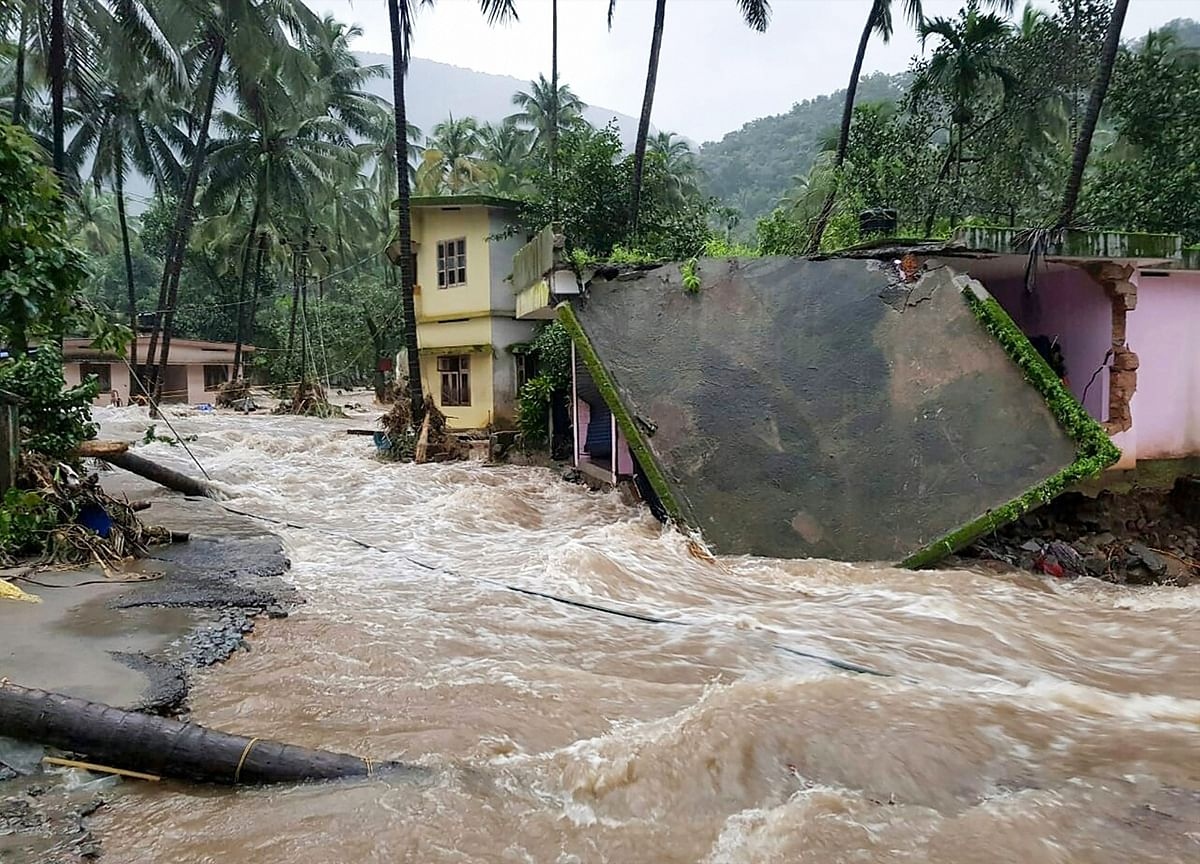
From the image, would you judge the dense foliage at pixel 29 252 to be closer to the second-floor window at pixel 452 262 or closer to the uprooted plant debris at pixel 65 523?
the uprooted plant debris at pixel 65 523

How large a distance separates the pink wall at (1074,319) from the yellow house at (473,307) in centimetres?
1105

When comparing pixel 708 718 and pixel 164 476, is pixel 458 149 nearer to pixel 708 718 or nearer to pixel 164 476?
pixel 164 476

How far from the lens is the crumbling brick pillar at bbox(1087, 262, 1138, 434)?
8547mm

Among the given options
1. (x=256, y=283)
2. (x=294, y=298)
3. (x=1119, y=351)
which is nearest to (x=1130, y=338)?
(x=1119, y=351)

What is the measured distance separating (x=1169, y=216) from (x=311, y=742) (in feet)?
49.7

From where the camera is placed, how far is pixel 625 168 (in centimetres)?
1658

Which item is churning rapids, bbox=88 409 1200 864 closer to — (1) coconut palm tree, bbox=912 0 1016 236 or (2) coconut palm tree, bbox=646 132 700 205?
(1) coconut palm tree, bbox=912 0 1016 236

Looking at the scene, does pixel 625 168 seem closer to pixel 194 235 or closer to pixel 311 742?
pixel 311 742

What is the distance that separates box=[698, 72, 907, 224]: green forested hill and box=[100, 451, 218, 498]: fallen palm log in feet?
162

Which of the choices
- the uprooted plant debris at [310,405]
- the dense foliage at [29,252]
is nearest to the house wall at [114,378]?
the uprooted plant debris at [310,405]

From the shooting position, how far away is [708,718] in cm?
431

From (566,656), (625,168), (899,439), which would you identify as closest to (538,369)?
(625,168)

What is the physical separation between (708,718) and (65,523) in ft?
21.3

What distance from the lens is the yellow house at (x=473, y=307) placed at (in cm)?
1869
